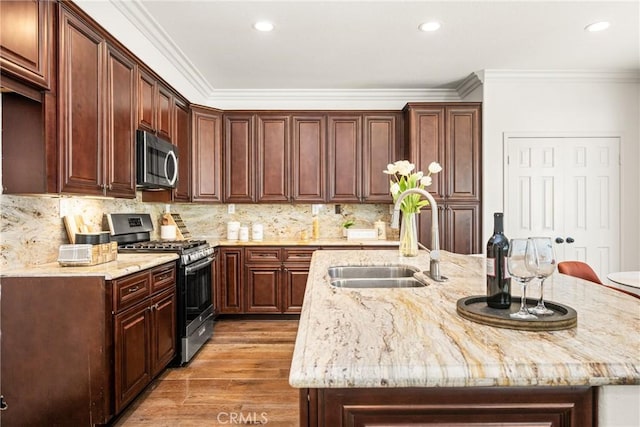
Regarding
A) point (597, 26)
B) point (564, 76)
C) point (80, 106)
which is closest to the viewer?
point (80, 106)

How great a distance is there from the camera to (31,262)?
2297mm

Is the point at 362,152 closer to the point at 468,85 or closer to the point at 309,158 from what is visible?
the point at 309,158

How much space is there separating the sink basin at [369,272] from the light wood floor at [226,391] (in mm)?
895

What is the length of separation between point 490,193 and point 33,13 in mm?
4156

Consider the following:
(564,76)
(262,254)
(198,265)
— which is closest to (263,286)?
(262,254)

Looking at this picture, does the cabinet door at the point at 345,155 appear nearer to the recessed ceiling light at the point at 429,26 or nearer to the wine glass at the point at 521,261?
the recessed ceiling light at the point at 429,26

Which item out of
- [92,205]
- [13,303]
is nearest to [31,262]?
[13,303]

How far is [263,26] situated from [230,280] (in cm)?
259

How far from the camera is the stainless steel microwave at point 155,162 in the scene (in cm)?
296

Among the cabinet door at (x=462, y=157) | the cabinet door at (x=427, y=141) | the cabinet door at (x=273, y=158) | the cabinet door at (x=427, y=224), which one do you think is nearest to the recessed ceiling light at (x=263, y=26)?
the cabinet door at (x=273, y=158)

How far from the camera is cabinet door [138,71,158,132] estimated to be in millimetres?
3004

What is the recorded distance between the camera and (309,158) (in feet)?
14.9

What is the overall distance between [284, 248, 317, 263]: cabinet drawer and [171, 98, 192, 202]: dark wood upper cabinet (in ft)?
4.05

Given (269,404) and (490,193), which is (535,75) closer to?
(490,193)
